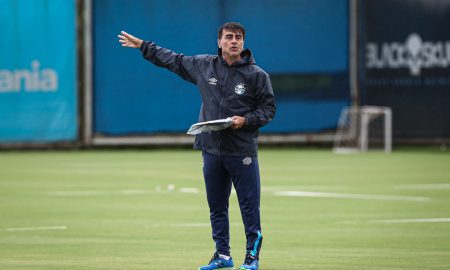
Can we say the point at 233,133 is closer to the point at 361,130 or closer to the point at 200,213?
the point at 200,213

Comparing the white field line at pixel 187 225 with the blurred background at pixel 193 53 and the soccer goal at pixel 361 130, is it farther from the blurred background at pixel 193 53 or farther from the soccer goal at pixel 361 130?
the soccer goal at pixel 361 130

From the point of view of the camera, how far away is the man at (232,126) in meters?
10.0

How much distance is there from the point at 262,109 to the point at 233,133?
0.31 metres

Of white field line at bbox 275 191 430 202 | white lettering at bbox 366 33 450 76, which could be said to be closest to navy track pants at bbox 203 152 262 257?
white field line at bbox 275 191 430 202

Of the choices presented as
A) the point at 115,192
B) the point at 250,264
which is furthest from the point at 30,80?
the point at 250,264

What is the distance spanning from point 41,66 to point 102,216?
1328 centimetres

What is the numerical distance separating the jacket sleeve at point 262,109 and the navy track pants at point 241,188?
14.1 inches

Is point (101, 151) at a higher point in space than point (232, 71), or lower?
lower

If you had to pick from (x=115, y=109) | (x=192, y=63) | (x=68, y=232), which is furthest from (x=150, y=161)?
(x=192, y=63)

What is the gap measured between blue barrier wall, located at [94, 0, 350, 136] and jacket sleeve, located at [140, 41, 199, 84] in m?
17.5

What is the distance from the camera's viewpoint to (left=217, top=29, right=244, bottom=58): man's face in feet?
32.8

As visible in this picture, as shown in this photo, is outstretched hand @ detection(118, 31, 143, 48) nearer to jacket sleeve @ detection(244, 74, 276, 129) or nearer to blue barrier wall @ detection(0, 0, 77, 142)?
jacket sleeve @ detection(244, 74, 276, 129)

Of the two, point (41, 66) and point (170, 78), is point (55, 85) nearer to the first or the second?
point (41, 66)

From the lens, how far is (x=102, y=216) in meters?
15.4
